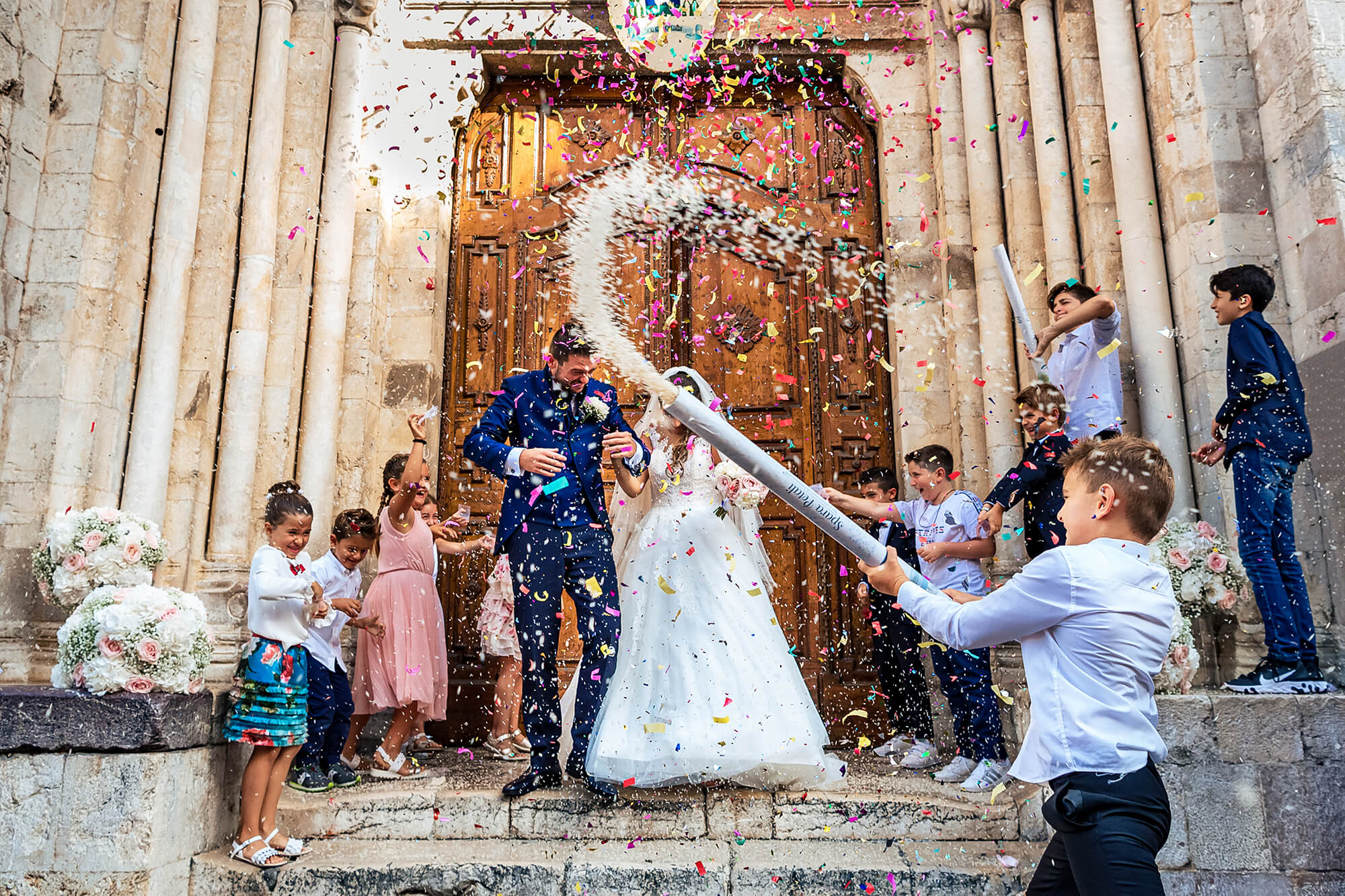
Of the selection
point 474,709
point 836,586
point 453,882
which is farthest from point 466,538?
point 453,882

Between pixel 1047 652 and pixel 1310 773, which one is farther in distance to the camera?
pixel 1310 773

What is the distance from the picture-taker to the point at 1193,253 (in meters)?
4.70

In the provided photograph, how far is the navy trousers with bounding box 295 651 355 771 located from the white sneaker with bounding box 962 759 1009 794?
2689mm

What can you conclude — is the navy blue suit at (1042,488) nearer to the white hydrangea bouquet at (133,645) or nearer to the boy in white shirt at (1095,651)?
the boy in white shirt at (1095,651)

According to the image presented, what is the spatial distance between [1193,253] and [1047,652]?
3.32 metres

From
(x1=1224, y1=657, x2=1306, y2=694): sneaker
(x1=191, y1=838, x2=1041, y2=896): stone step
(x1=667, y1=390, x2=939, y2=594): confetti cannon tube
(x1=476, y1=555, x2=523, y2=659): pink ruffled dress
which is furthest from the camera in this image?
(x1=476, y1=555, x2=523, y2=659): pink ruffled dress

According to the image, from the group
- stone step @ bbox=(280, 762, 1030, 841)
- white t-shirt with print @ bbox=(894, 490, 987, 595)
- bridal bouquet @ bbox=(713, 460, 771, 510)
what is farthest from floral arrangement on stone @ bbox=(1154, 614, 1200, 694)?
bridal bouquet @ bbox=(713, 460, 771, 510)

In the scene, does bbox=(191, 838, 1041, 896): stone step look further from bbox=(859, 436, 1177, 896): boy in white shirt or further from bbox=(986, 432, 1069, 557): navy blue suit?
bbox=(986, 432, 1069, 557): navy blue suit

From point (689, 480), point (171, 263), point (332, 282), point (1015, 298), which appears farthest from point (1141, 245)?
point (171, 263)

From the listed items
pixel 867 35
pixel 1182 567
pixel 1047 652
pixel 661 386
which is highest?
pixel 867 35

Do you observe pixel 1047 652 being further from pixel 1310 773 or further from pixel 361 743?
pixel 361 743

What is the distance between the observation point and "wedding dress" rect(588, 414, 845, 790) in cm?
368

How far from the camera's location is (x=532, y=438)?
4031 mm

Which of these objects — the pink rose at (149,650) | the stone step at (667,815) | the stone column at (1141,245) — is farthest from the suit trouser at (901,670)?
the pink rose at (149,650)
